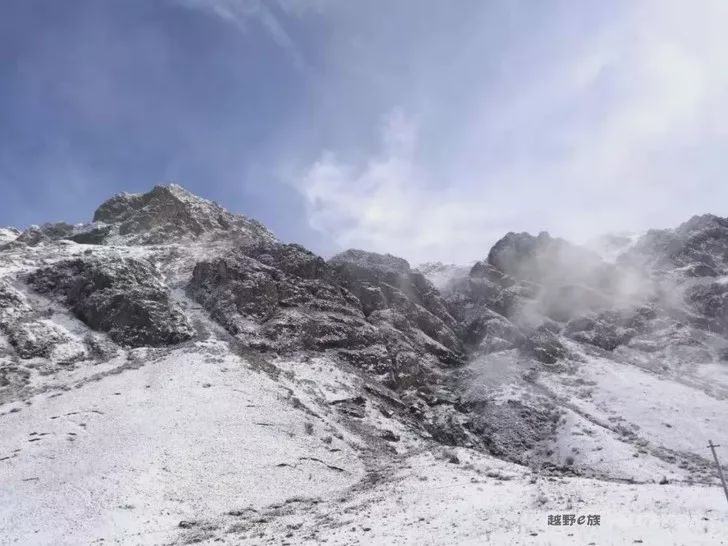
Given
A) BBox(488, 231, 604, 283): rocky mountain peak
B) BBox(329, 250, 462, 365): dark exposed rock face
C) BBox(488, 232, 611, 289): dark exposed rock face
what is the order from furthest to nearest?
BBox(488, 231, 604, 283): rocky mountain peak, BBox(488, 232, 611, 289): dark exposed rock face, BBox(329, 250, 462, 365): dark exposed rock face

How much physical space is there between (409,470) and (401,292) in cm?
5695

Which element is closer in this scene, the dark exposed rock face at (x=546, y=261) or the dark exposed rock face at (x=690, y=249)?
the dark exposed rock face at (x=690, y=249)

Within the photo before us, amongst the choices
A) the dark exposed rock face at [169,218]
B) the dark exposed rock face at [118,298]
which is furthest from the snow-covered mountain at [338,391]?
the dark exposed rock face at [169,218]

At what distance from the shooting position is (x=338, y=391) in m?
61.7

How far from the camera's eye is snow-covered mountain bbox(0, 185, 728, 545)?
31.6 m

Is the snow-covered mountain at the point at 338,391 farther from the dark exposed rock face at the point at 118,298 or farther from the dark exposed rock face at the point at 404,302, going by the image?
the dark exposed rock face at the point at 404,302

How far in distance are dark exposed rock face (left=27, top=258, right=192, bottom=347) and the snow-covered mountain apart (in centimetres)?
29

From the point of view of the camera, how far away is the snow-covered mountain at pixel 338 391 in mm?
31641

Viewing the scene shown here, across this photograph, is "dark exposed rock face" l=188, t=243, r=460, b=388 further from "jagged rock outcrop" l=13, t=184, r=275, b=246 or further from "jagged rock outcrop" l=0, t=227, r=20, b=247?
"jagged rock outcrop" l=0, t=227, r=20, b=247

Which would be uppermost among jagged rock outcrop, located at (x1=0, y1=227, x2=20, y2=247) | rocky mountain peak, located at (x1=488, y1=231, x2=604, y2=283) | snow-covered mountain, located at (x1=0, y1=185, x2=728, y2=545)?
rocky mountain peak, located at (x1=488, y1=231, x2=604, y2=283)

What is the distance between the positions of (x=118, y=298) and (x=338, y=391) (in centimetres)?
3055

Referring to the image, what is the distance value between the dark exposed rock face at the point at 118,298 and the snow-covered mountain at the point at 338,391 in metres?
0.29

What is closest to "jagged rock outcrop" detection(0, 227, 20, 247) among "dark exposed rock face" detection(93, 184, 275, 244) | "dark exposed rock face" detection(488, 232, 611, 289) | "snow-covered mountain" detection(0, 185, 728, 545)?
"snow-covered mountain" detection(0, 185, 728, 545)

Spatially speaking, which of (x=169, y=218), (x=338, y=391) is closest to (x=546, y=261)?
(x=338, y=391)
